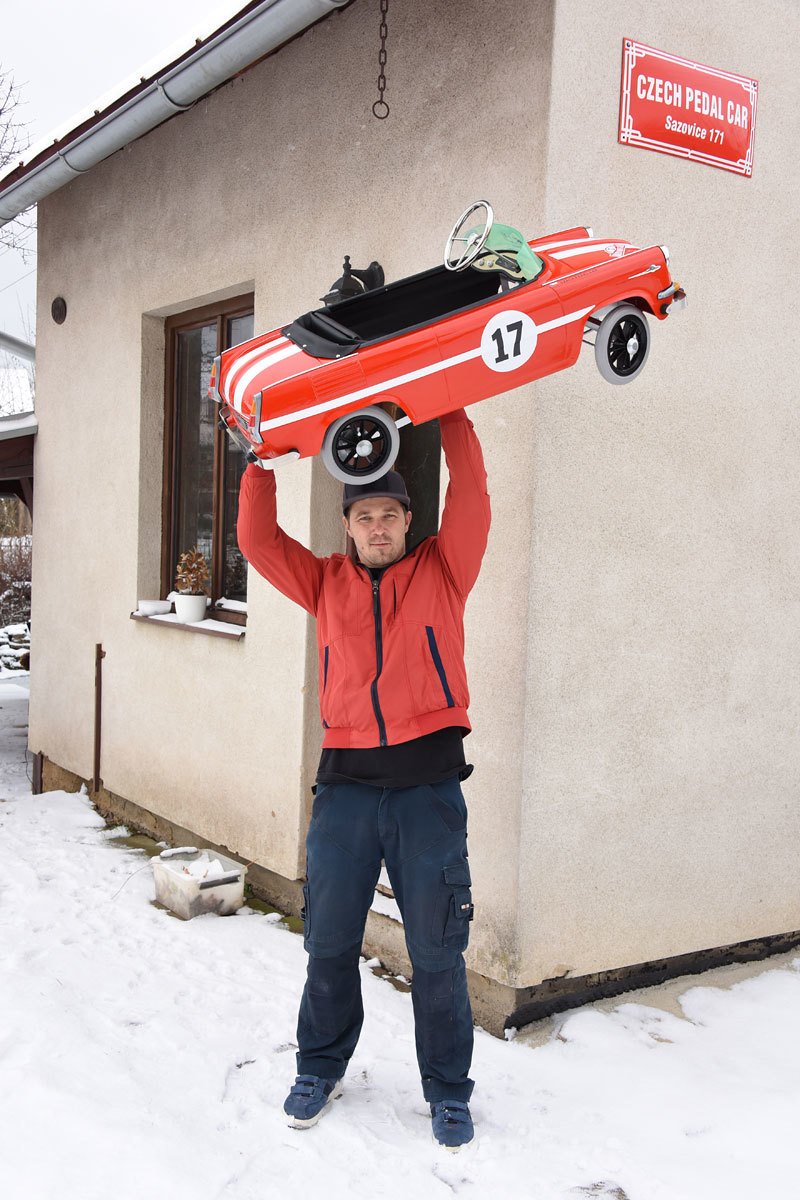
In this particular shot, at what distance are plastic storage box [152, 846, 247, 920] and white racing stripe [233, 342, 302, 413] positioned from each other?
261 cm

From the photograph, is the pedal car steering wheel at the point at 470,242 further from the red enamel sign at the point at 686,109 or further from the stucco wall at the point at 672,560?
the red enamel sign at the point at 686,109

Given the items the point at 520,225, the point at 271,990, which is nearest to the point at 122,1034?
the point at 271,990

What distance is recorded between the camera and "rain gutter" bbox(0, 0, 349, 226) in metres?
3.86

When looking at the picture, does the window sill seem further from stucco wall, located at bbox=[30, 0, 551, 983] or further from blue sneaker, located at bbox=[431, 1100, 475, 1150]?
blue sneaker, located at bbox=[431, 1100, 475, 1150]

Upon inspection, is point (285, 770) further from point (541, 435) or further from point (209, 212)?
point (209, 212)

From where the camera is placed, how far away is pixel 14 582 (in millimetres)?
17719

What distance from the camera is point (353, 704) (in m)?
2.91

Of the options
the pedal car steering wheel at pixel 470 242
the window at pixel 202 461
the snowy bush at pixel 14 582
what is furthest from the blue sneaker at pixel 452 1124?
the snowy bush at pixel 14 582

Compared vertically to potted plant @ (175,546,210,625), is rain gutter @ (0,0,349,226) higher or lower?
higher

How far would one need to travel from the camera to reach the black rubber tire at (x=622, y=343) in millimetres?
2822

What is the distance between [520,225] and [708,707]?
6.41ft

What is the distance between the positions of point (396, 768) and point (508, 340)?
3.85 feet

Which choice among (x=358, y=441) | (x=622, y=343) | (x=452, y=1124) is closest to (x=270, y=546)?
(x=358, y=441)

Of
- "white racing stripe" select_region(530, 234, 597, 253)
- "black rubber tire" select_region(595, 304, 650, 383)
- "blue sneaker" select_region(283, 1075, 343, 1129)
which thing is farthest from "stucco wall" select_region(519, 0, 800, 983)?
"blue sneaker" select_region(283, 1075, 343, 1129)
